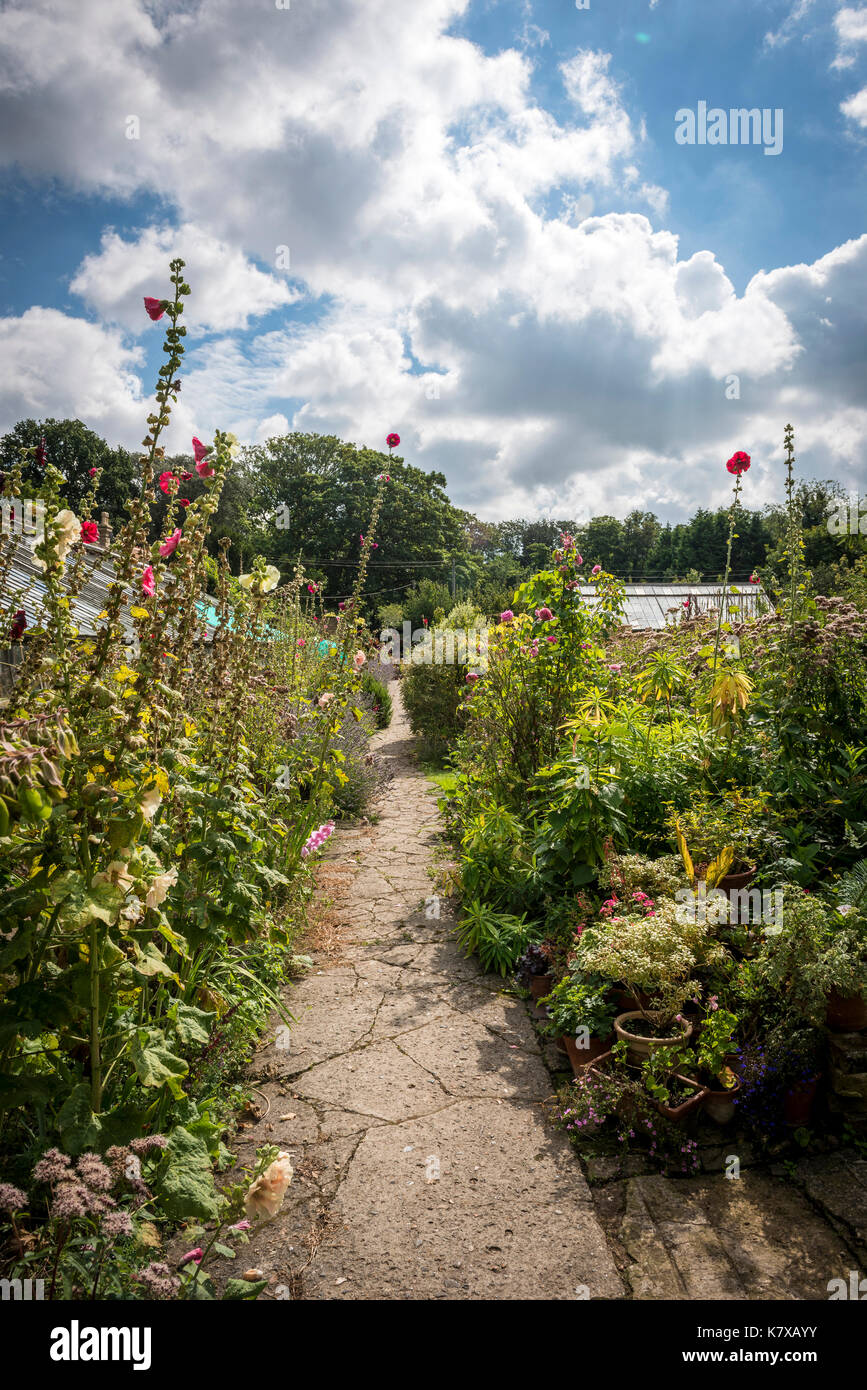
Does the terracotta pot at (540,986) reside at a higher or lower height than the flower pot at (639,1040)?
lower

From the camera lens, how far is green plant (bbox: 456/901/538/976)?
3.75 m

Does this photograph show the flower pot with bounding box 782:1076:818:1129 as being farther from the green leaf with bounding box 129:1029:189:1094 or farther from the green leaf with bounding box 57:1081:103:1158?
the green leaf with bounding box 57:1081:103:1158

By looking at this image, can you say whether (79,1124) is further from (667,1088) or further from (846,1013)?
(846,1013)

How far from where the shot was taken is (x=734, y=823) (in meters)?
3.31

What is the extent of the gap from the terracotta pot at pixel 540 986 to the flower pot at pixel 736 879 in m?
0.90

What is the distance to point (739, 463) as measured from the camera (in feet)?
16.2

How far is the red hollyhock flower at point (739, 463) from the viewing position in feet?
16.2

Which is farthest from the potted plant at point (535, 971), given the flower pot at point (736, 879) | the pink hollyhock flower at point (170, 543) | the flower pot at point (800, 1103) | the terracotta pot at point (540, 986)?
the pink hollyhock flower at point (170, 543)

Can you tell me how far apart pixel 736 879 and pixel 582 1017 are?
957 mm

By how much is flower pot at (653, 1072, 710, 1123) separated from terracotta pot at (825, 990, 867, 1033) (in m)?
0.47

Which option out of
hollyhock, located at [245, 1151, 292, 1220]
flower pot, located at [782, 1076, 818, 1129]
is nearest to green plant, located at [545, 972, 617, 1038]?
flower pot, located at [782, 1076, 818, 1129]

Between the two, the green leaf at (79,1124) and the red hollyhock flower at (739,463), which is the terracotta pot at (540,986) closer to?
the green leaf at (79,1124)

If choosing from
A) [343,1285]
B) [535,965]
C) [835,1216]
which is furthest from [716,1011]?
[343,1285]

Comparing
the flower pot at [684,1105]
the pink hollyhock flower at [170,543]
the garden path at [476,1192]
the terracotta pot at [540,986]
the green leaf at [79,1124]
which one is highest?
the pink hollyhock flower at [170,543]
